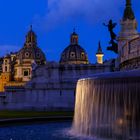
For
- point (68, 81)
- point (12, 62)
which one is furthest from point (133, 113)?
point (12, 62)

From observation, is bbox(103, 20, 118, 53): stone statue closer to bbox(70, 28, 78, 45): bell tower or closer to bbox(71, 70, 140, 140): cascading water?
bbox(71, 70, 140, 140): cascading water

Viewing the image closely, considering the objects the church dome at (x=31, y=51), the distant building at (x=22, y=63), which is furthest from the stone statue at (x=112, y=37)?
the church dome at (x=31, y=51)

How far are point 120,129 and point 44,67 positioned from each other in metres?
41.9

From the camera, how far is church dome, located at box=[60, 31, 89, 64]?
517ft

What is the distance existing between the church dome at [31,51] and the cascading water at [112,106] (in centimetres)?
14336

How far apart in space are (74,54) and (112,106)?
142 m

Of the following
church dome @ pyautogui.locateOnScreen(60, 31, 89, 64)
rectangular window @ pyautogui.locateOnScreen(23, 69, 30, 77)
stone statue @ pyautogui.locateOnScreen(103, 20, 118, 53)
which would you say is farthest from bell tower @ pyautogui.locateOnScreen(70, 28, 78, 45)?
stone statue @ pyautogui.locateOnScreen(103, 20, 118, 53)

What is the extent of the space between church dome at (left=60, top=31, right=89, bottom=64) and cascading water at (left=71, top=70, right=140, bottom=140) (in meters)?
135

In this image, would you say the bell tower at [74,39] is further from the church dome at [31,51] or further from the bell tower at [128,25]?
the bell tower at [128,25]

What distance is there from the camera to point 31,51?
166500 millimetres

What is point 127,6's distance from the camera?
44875mm

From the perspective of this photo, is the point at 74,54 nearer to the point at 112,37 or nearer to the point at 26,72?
the point at 26,72

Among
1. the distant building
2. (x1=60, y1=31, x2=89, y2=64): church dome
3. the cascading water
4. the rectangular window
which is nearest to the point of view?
the cascading water

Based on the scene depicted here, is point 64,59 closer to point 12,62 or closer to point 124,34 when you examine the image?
point 12,62
